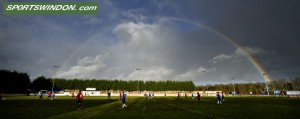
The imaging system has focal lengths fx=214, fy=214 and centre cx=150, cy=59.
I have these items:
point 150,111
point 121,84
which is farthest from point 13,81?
point 150,111

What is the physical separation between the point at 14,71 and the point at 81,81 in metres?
64.0

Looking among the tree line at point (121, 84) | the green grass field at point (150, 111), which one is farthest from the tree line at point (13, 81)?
the green grass field at point (150, 111)

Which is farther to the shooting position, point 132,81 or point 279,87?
point 279,87

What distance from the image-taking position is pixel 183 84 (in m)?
186

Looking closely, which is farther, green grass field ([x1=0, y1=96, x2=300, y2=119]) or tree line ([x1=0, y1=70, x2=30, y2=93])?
tree line ([x1=0, y1=70, x2=30, y2=93])

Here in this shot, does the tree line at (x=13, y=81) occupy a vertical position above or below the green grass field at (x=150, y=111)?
above

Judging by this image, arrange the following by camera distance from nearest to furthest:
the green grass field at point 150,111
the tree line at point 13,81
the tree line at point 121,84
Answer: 1. the green grass field at point 150,111
2. the tree line at point 13,81
3. the tree line at point 121,84

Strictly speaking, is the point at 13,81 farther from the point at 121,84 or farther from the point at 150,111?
the point at 150,111

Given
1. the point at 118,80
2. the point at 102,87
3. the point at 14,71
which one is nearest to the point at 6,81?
the point at 14,71

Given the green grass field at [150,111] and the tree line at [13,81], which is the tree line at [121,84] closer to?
the tree line at [13,81]

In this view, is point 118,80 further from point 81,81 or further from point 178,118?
point 178,118

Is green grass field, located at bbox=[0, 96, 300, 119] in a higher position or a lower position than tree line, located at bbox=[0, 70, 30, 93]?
lower

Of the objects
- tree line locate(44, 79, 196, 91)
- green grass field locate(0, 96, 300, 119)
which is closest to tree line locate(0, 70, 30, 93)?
tree line locate(44, 79, 196, 91)

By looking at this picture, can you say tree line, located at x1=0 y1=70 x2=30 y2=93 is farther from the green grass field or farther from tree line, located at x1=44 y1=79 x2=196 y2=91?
the green grass field
